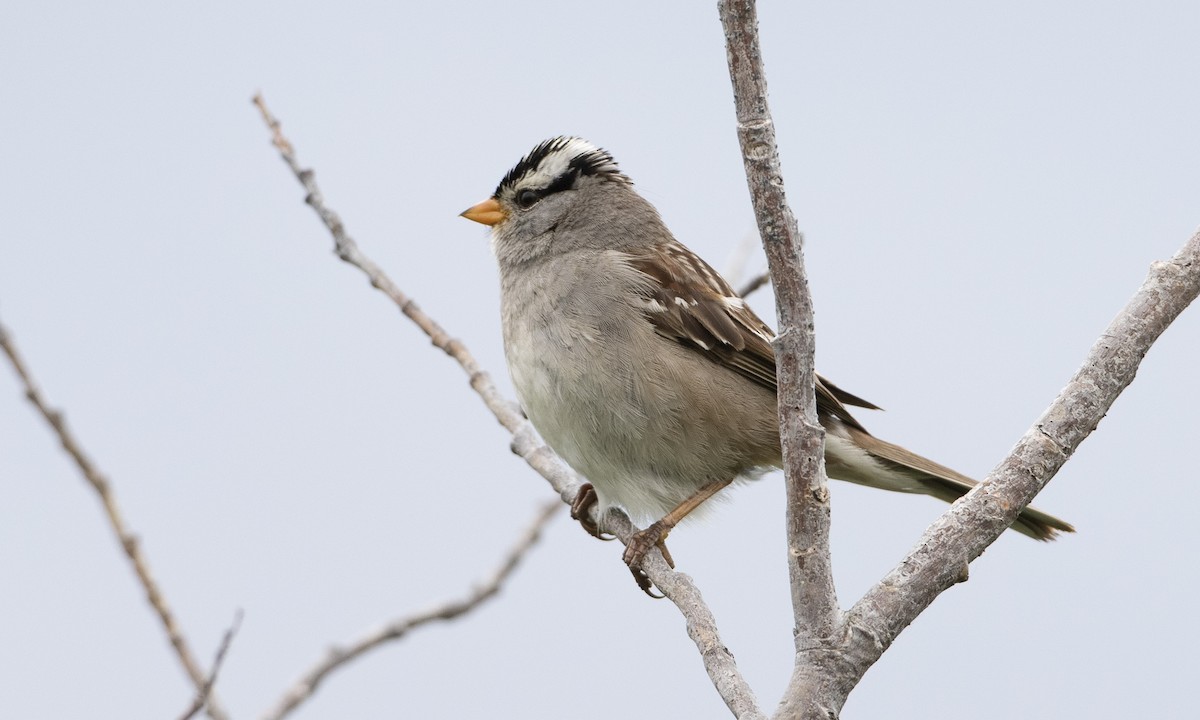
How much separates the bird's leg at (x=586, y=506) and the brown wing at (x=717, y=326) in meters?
0.74

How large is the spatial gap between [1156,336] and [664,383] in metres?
1.99

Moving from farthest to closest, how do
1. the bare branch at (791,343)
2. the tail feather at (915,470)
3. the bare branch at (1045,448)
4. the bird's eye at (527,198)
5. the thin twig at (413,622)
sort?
the bird's eye at (527,198)
the tail feather at (915,470)
the thin twig at (413,622)
the bare branch at (1045,448)
the bare branch at (791,343)

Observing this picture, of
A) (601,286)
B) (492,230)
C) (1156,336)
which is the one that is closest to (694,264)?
(601,286)

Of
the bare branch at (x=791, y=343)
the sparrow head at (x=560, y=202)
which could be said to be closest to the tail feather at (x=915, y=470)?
the sparrow head at (x=560, y=202)

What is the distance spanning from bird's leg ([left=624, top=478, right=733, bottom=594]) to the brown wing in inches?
22.9

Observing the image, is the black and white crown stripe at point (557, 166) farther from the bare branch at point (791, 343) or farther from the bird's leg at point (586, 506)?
the bare branch at point (791, 343)

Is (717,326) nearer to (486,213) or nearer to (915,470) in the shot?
(915,470)

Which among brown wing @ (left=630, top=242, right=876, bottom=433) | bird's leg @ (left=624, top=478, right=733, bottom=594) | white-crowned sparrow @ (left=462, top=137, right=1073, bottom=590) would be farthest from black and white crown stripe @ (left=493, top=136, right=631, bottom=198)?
bird's leg @ (left=624, top=478, right=733, bottom=594)

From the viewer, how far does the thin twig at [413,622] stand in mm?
3616

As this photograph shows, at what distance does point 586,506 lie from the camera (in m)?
4.89

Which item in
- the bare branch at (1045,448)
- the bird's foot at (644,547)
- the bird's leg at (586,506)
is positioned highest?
the bird's leg at (586,506)

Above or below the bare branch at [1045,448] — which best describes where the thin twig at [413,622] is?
above

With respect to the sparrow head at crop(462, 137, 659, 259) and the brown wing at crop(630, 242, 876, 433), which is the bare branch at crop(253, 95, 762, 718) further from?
the brown wing at crop(630, 242, 876, 433)

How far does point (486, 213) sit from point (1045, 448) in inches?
128
